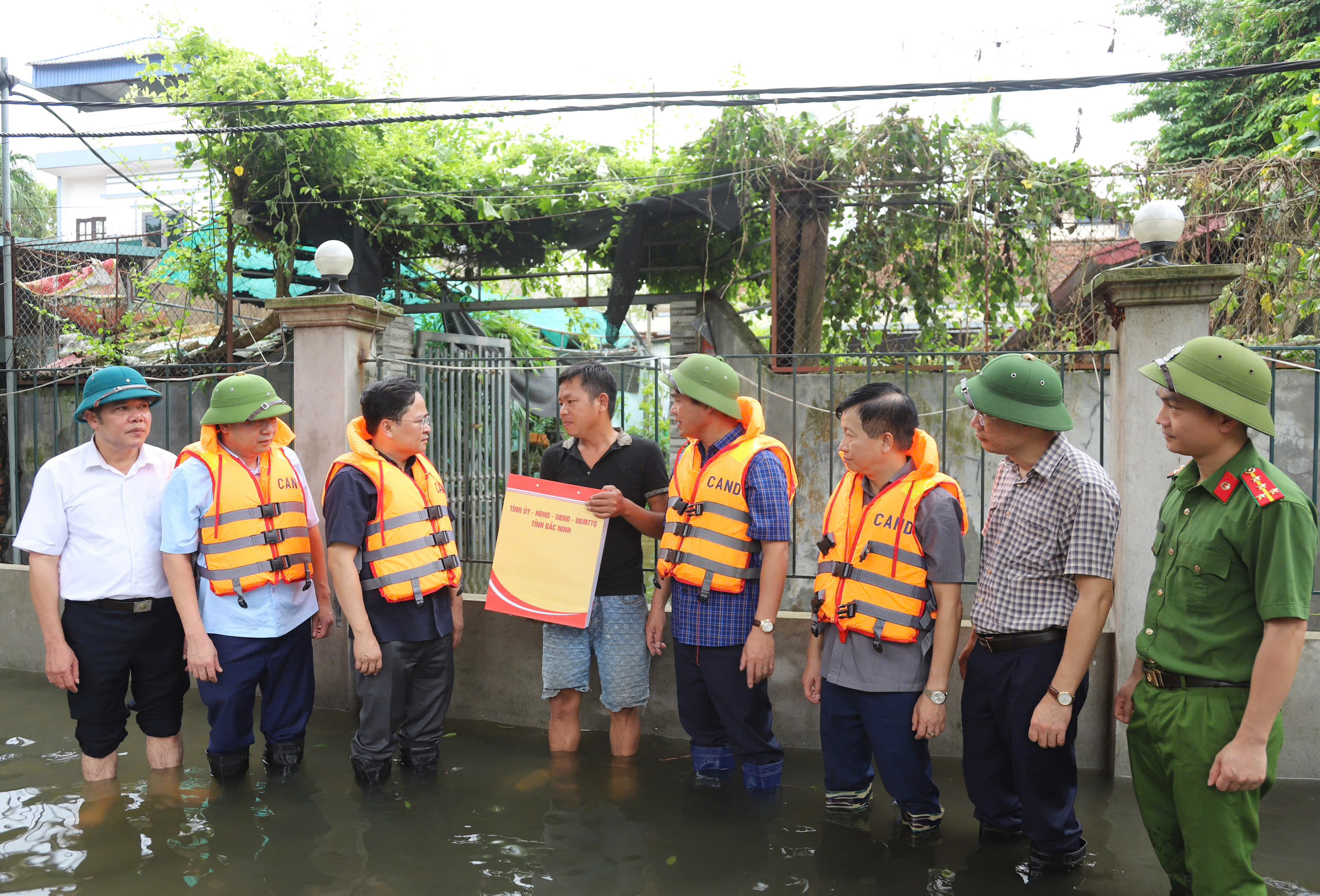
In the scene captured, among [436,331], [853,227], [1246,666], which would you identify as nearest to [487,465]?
[436,331]

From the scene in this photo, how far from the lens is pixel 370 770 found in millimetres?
4219

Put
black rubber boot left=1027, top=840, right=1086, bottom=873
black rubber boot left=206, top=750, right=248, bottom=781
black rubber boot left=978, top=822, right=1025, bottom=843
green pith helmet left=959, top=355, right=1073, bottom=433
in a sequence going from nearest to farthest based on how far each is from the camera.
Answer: green pith helmet left=959, top=355, right=1073, bottom=433, black rubber boot left=1027, top=840, right=1086, bottom=873, black rubber boot left=978, top=822, right=1025, bottom=843, black rubber boot left=206, top=750, right=248, bottom=781

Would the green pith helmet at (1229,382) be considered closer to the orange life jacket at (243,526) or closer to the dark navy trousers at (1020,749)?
the dark navy trousers at (1020,749)

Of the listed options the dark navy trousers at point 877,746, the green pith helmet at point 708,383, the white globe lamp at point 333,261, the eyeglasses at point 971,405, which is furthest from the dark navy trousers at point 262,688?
the eyeglasses at point 971,405

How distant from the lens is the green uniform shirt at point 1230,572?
8.18 ft

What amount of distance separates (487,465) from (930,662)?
4.60 m

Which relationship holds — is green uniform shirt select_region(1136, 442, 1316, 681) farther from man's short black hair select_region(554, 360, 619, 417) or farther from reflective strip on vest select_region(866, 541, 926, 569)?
man's short black hair select_region(554, 360, 619, 417)

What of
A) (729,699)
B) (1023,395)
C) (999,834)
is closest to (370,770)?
(729,699)

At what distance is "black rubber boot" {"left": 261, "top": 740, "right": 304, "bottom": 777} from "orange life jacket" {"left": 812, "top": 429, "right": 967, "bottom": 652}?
8.76ft

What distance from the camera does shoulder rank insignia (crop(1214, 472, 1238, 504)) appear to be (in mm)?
2656

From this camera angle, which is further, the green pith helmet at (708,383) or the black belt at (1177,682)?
the green pith helmet at (708,383)

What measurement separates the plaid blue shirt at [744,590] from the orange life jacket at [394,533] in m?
1.16

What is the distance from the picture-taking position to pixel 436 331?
9906mm

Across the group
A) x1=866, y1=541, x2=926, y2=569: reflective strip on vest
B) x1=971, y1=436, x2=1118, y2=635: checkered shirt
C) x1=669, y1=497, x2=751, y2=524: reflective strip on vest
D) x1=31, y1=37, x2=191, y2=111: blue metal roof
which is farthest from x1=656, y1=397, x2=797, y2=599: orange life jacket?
x1=31, y1=37, x2=191, y2=111: blue metal roof
